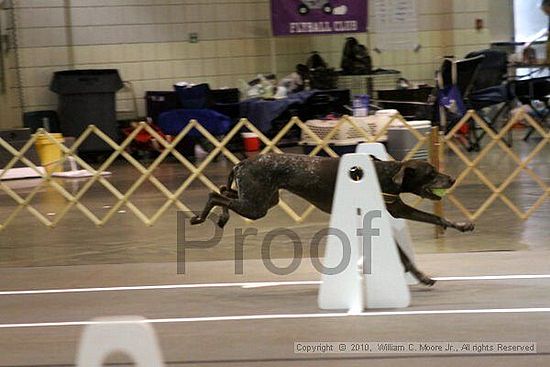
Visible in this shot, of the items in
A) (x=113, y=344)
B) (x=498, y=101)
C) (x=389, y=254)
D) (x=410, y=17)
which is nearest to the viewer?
(x=113, y=344)

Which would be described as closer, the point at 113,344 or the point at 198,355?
the point at 113,344

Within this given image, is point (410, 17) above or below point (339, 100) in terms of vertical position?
above

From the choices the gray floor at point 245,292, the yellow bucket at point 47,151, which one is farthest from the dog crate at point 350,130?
the yellow bucket at point 47,151

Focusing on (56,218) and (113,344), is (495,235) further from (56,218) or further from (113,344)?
(113,344)

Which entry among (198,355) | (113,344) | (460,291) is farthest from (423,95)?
(113,344)

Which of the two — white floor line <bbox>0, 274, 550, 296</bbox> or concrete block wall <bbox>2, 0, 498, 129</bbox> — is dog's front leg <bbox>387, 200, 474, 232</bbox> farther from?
→ concrete block wall <bbox>2, 0, 498, 129</bbox>

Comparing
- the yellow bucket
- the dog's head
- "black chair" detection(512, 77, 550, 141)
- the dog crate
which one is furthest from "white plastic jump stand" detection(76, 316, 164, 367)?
"black chair" detection(512, 77, 550, 141)

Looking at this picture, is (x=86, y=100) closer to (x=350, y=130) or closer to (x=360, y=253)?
(x=350, y=130)

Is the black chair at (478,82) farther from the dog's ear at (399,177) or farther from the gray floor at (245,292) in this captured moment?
the dog's ear at (399,177)

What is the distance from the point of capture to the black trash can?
13.3m

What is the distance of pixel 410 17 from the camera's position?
559 inches

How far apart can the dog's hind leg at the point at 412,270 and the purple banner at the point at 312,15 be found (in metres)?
8.63

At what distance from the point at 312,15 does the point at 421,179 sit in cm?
848

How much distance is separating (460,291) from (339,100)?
302 inches
